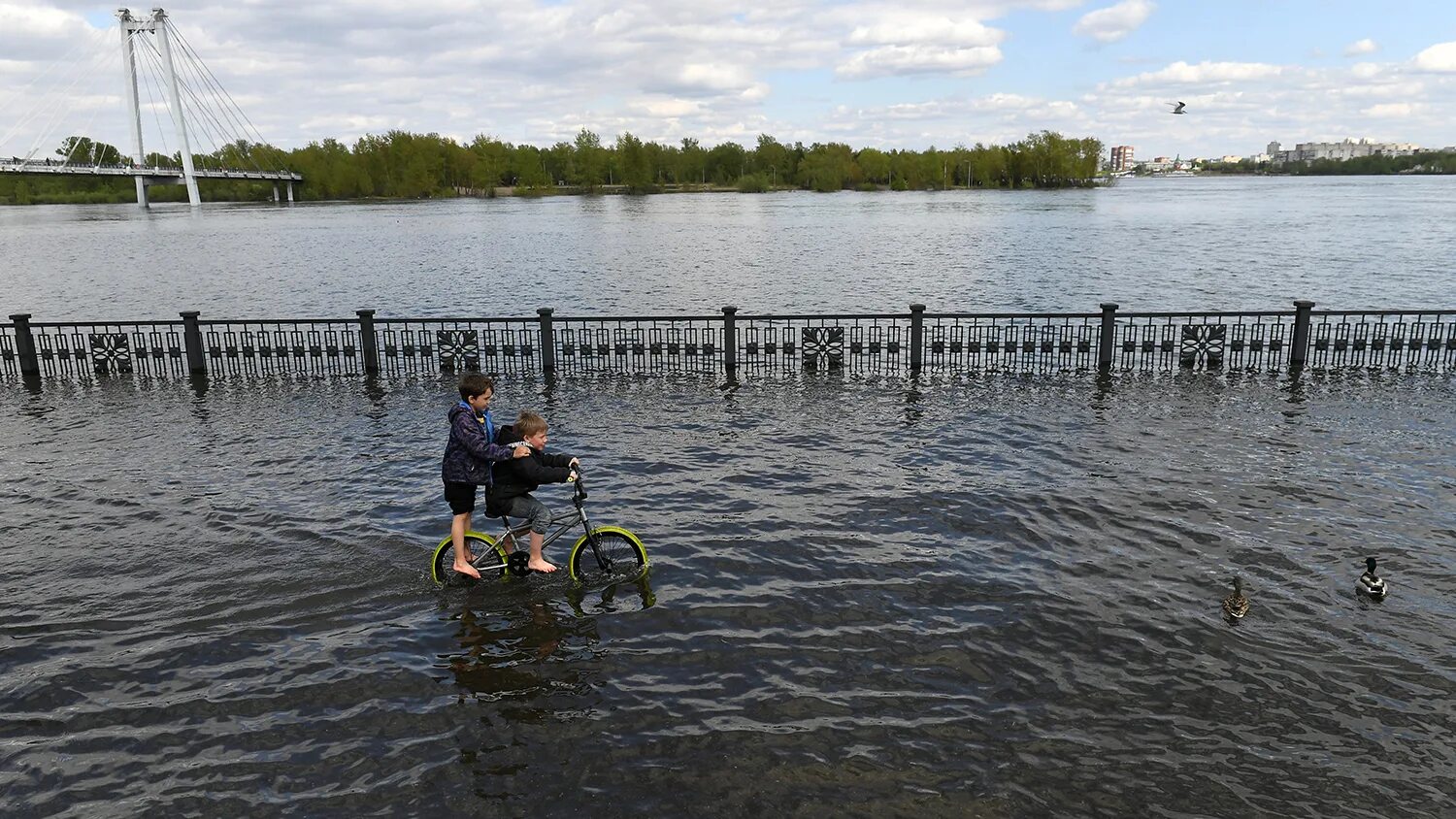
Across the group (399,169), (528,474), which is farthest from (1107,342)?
(399,169)

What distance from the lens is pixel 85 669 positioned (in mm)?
8219

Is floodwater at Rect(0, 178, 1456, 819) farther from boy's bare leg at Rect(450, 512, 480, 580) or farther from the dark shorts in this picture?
the dark shorts

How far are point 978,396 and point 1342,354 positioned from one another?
32.2 ft

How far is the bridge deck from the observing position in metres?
115

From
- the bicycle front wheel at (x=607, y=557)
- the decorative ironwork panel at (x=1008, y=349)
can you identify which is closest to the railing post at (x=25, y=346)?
the bicycle front wheel at (x=607, y=557)

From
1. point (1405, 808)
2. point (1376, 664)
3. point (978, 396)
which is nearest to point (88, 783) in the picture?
point (1405, 808)

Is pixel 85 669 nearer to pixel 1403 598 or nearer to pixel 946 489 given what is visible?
pixel 946 489

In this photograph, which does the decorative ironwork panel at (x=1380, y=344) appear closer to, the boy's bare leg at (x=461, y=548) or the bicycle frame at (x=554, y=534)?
the bicycle frame at (x=554, y=534)

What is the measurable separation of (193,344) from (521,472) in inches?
638

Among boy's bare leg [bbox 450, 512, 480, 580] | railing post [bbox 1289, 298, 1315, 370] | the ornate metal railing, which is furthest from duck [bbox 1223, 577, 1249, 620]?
the ornate metal railing

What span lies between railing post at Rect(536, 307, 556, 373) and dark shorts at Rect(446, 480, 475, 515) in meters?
12.4

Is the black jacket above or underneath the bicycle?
above

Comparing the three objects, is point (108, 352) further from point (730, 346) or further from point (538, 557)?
point (538, 557)

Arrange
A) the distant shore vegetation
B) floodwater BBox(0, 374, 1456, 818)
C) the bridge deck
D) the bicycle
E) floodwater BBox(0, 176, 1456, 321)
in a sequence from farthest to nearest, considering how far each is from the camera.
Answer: the distant shore vegetation
the bridge deck
floodwater BBox(0, 176, 1456, 321)
the bicycle
floodwater BBox(0, 374, 1456, 818)
